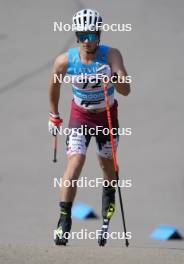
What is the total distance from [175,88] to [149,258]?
7.05 m

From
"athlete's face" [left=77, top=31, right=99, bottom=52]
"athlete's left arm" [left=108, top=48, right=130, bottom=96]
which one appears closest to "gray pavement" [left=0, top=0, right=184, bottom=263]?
"athlete's left arm" [left=108, top=48, right=130, bottom=96]

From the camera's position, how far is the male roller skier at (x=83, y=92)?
365 inches

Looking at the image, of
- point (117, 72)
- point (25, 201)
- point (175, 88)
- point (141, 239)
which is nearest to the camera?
point (117, 72)

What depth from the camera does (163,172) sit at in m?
12.8

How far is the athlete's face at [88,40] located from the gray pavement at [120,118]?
5.92 feet

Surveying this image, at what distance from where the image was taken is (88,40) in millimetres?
9219

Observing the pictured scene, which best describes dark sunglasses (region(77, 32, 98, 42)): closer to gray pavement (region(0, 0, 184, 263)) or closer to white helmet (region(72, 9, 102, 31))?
white helmet (region(72, 9, 102, 31))

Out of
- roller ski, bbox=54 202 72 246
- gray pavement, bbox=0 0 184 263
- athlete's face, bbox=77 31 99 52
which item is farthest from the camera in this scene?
gray pavement, bbox=0 0 184 263

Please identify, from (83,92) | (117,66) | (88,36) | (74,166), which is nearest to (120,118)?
(83,92)

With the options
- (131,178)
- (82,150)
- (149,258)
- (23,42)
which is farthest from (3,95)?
(149,258)

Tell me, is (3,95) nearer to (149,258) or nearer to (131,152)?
(131,152)

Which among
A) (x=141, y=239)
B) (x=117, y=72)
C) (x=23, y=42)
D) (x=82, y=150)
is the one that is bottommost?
(x=141, y=239)

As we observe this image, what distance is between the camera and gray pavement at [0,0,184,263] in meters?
11.9

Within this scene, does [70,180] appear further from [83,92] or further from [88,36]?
[88,36]
